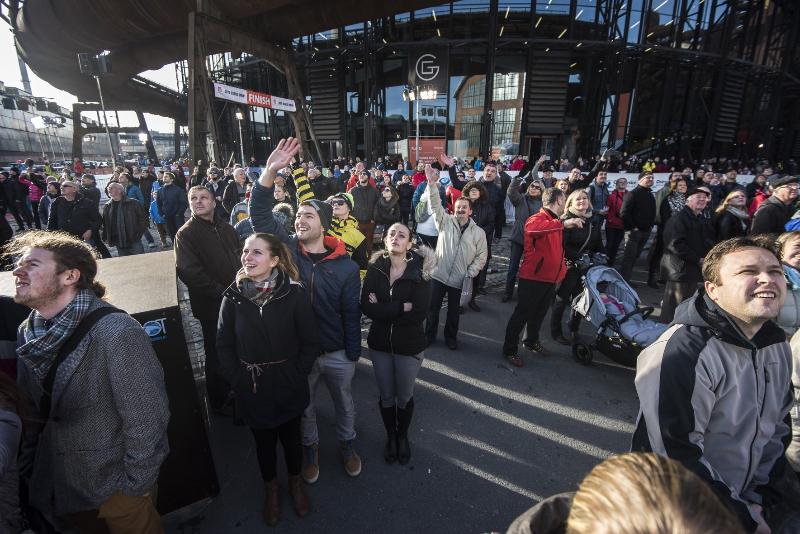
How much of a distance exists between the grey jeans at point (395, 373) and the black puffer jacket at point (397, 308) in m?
0.06

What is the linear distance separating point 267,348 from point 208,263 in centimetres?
145

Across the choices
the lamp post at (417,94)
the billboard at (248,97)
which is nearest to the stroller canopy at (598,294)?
the billboard at (248,97)

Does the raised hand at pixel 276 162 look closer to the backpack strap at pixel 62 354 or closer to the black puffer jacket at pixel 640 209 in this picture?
the backpack strap at pixel 62 354

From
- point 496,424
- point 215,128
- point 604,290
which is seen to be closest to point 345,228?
point 496,424

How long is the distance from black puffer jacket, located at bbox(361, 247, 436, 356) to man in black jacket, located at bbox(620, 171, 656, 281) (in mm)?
5564

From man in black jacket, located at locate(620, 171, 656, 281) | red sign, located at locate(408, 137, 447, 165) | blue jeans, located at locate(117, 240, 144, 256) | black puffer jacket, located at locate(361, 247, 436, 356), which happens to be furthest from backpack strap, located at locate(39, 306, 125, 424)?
red sign, located at locate(408, 137, 447, 165)

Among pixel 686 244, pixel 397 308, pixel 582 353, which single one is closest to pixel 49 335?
pixel 397 308

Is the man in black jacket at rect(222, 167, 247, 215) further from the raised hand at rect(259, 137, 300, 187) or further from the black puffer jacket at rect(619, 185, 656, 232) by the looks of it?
the black puffer jacket at rect(619, 185, 656, 232)

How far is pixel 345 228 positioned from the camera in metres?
4.25

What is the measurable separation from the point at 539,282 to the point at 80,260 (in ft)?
12.9

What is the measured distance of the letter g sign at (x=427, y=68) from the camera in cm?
1460

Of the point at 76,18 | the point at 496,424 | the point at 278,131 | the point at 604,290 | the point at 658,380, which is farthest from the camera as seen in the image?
the point at 278,131

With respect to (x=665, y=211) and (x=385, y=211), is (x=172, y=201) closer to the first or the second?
(x=385, y=211)

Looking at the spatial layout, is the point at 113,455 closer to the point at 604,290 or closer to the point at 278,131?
the point at 604,290
